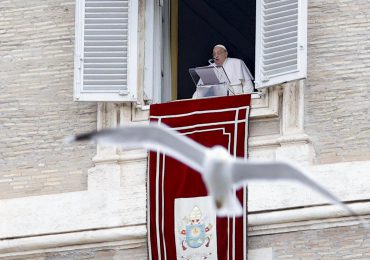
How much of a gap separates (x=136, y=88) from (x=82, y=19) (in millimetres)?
808

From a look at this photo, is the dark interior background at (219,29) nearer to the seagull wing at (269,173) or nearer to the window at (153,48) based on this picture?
the window at (153,48)

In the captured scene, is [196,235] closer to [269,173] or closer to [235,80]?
[235,80]

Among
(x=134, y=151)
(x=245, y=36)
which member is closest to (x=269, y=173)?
(x=134, y=151)

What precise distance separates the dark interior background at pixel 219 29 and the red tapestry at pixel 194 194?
2.74 meters

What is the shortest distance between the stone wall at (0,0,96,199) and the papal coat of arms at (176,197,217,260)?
3.87ft

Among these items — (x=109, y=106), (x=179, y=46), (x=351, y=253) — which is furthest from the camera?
(x=179, y=46)

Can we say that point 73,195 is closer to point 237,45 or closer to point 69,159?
point 69,159

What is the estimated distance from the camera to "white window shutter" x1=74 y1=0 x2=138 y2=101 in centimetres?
2156

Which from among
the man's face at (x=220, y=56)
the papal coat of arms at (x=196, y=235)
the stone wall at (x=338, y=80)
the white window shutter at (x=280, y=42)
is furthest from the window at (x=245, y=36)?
the papal coat of arms at (x=196, y=235)

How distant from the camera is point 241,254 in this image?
20.6 meters

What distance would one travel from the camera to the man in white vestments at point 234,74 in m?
21.6

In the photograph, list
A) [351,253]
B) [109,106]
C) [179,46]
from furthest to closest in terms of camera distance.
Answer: [179,46] → [109,106] → [351,253]

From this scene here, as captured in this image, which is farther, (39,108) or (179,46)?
(179,46)

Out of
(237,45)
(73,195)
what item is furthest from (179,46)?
(73,195)
